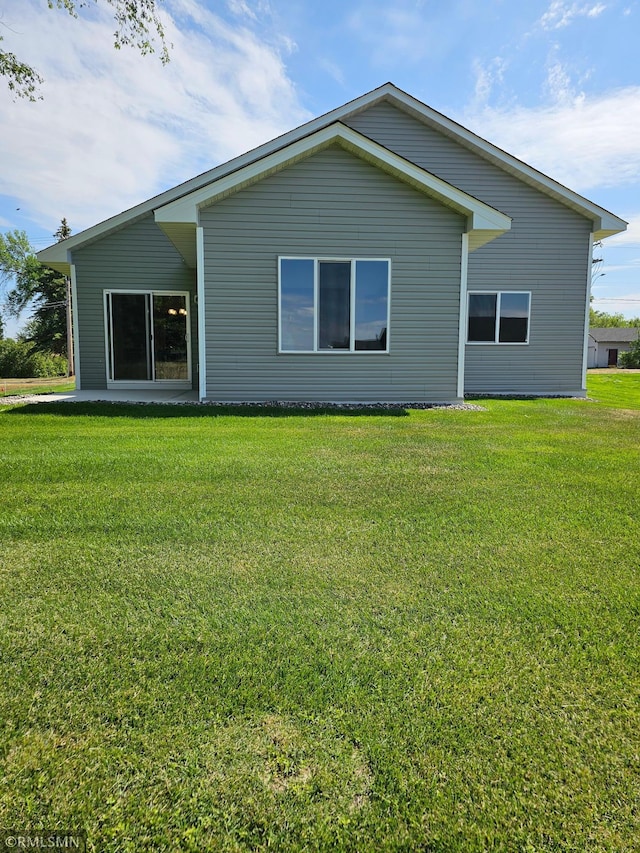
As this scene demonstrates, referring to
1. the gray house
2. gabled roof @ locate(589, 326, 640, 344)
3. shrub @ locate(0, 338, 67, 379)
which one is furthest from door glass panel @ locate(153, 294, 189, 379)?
gabled roof @ locate(589, 326, 640, 344)

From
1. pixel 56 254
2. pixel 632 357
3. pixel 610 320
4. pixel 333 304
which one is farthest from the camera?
pixel 610 320

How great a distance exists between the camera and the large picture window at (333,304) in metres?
8.99

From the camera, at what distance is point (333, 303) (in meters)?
9.12

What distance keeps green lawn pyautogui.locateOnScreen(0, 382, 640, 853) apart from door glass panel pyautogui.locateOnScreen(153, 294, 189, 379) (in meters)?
8.15

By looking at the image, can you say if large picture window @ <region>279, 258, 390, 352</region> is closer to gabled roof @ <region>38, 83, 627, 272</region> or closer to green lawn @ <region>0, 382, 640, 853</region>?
gabled roof @ <region>38, 83, 627, 272</region>

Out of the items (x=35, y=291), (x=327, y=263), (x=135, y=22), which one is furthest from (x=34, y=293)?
(x=327, y=263)

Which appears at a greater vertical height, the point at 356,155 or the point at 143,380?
the point at 356,155

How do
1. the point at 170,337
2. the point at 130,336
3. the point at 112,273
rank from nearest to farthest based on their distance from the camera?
the point at 112,273 < the point at 130,336 < the point at 170,337

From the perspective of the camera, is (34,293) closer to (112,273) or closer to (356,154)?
(112,273)

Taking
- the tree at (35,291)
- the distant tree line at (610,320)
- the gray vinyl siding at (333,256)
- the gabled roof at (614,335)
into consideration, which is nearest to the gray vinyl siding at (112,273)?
the gray vinyl siding at (333,256)

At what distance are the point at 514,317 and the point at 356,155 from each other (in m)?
5.68

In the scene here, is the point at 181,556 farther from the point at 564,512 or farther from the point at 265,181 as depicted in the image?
the point at 265,181

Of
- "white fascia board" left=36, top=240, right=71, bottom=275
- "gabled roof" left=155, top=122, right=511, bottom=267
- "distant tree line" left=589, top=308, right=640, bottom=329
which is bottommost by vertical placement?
"white fascia board" left=36, top=240, right=71, bottom=275

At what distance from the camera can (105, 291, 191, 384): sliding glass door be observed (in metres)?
11.7
